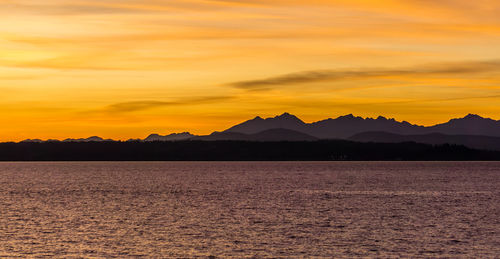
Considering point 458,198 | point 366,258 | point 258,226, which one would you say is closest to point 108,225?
point 258,226

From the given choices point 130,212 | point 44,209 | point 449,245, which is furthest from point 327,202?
point 449,245

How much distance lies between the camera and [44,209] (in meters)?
94.4

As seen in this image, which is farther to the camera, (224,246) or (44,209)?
(44,209)

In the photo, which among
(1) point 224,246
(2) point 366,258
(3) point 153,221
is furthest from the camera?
(3) point 153,221

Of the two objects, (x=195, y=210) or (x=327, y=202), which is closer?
(x=195, y=210)

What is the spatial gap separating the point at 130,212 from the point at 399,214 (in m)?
35.1

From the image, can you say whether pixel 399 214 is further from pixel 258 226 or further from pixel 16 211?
pixel 16 211

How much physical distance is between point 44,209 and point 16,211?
161 inches

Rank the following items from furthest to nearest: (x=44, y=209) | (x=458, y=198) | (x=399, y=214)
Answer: (x=458, y=198) → (x=44, y=209) → (x=399, y=214)

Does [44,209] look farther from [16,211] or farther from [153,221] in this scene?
[153,221]

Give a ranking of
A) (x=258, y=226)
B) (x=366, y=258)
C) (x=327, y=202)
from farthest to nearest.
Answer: (x=327, y=202)
(x=258, y=226)
(x=366, y=258)

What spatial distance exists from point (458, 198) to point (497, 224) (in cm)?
4642

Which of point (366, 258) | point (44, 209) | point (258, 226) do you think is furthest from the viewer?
point (44, 209)

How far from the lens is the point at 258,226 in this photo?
71938 mm
